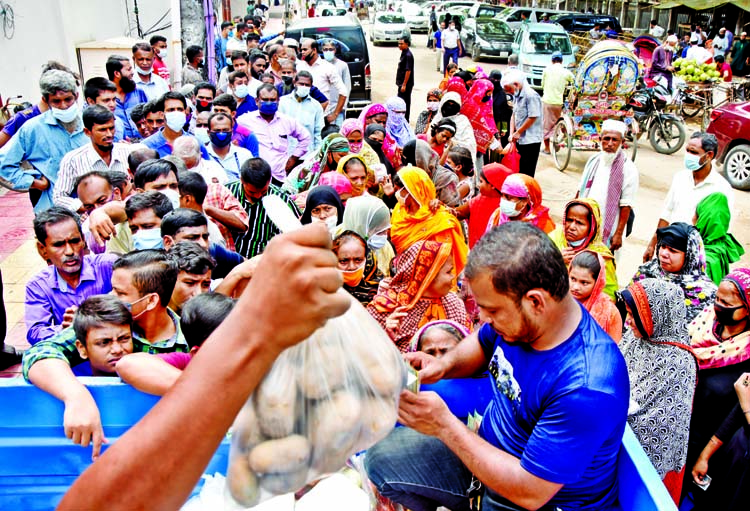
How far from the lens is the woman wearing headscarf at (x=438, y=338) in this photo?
2900mm

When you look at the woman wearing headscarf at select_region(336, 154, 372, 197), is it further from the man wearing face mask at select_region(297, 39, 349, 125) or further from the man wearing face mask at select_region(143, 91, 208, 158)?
the man wearing face mask at select_region(297, 39, 349, 125)

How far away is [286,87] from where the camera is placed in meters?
8.81

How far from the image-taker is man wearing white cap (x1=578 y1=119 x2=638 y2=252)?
18.3 feet

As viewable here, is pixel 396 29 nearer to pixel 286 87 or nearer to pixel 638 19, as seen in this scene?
pixel 638 19

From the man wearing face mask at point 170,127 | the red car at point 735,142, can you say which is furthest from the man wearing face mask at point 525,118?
the man wearing face mask at point 170,127

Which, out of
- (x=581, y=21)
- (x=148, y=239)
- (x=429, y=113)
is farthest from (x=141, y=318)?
(x=581, y=21)

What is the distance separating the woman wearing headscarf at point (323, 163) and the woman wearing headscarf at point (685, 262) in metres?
2.96

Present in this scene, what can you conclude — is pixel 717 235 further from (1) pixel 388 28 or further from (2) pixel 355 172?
(1) pixel 388 28

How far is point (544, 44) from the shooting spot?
1677cm

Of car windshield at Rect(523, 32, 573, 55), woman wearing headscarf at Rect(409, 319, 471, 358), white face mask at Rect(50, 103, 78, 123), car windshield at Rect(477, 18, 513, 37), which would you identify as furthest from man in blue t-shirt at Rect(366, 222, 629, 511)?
car windshield at Rect(477, 18, 513, 37)

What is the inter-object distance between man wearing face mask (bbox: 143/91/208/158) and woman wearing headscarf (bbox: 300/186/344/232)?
151 centimetres

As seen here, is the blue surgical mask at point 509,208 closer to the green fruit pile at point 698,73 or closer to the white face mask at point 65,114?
the white face mask at point 65,114

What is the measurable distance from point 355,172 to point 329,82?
4.99 m

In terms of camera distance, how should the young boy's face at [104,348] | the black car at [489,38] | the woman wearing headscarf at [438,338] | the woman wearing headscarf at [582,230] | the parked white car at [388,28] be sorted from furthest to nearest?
1. the parked white car at [388,28]
2. the black car at [489,38]
3. the woman wearing headscarf at [582,230]
4. the woman wearing headscarf at [438,338]
5. the young boy's face at [104,348]
